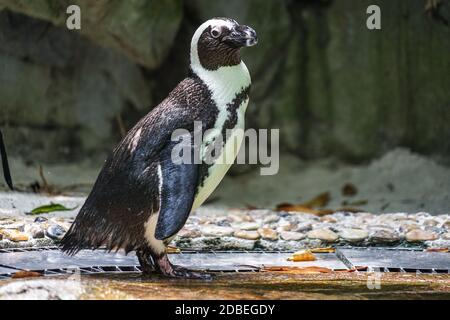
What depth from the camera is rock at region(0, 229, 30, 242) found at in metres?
4.37

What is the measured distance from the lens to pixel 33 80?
7.19m

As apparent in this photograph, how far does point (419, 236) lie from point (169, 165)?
1.94 m

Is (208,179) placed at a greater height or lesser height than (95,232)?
greater

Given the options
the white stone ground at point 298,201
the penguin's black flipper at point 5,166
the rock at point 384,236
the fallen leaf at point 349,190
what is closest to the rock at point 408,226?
the white stone ground at point 298,201

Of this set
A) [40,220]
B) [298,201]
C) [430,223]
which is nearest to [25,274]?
[40,220]

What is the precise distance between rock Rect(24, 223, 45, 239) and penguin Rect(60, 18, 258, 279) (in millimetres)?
861

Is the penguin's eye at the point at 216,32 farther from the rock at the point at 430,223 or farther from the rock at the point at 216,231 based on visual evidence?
the rock at the point at 430,223

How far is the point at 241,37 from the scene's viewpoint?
139 inches

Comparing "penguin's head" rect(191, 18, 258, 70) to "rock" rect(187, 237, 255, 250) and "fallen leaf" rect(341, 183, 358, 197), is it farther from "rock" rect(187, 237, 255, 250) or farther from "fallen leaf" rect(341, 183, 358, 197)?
"fallen leaf" rect(341, 183, 358, 197)

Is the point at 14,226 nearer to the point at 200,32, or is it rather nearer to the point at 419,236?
the point at 200,32

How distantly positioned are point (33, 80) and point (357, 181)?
2.95 meters

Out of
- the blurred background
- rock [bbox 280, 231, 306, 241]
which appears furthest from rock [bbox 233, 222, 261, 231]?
the blurred background

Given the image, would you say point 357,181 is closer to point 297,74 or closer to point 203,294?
point 297,74

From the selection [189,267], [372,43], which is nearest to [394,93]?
[372,43]
